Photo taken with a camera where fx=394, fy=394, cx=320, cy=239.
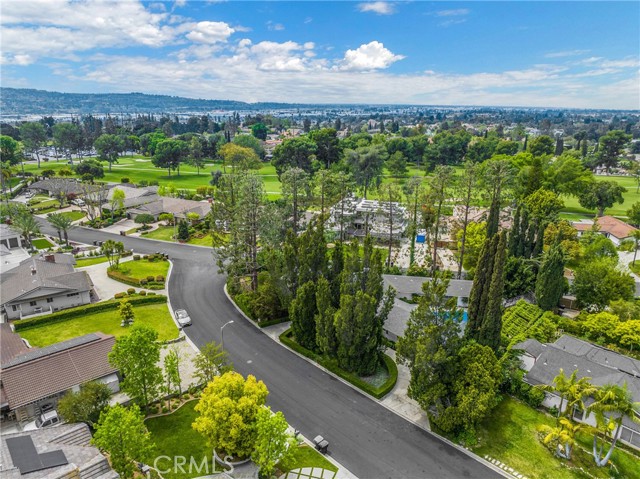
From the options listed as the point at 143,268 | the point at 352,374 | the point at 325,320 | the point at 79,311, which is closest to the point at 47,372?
the point at 79,311

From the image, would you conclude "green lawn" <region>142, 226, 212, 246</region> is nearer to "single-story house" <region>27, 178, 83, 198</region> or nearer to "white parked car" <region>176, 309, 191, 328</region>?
"white parked car" <region>176, 309, 191, 328</region>

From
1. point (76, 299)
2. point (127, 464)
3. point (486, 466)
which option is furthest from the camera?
point (76, 299)

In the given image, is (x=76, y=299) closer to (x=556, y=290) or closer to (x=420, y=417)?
(x=420, y=417)

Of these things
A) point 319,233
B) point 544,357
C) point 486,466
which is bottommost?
point 486,466

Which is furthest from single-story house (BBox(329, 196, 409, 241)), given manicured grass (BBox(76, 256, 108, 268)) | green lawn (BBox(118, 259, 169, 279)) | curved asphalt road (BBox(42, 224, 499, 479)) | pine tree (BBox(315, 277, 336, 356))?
manicured grass (BBox(76, 256, 108, 268))

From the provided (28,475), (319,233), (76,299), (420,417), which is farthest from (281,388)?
(76,299)

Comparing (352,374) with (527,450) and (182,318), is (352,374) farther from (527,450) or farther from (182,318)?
(182,318)
